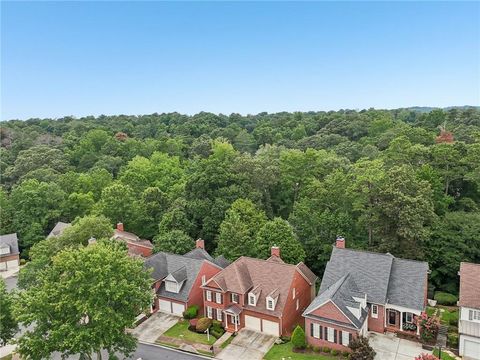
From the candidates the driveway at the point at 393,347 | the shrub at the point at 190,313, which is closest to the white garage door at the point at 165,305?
the shrub at the point at 190,313

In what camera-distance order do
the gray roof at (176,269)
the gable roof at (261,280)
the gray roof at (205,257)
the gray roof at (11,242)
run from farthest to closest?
the gray roof at (11,242) < the gray roof at (205,257) < the gray roof at (176,269) < the gable roof at (261,280)

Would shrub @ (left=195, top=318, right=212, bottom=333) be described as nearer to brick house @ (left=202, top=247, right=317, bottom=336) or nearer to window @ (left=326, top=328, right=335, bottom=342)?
brick house @ (left=202, top=247, right=317, bottom=336)

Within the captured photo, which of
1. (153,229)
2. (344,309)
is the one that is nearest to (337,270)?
(344,309)

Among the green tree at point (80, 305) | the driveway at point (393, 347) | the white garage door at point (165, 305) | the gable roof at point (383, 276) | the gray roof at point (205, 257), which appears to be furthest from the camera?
the gray roof at point (205, 257)

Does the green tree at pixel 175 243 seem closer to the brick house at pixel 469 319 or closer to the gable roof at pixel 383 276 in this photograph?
the gable roof at pixel 383 276

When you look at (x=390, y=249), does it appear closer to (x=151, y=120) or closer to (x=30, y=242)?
(x=30, y=242)

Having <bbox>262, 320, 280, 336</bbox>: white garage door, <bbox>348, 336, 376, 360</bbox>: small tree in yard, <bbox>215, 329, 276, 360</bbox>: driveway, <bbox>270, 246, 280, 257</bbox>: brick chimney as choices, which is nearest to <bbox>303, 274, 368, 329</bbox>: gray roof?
<bbox>348, 336, 376, 360</bbox>: small tree in yard
